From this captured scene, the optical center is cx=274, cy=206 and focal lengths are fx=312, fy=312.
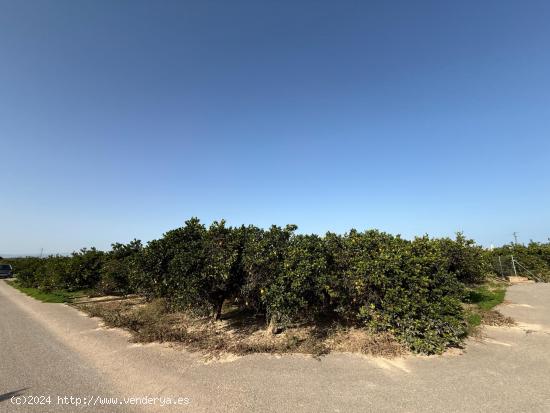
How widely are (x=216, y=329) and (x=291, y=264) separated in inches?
128

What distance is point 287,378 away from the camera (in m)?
5.38

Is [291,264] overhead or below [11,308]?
overhead

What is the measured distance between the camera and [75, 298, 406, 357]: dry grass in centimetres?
674

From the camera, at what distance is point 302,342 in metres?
7.25

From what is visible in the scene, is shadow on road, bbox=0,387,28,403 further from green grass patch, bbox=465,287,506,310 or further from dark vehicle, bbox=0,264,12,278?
dark vehicle, bbox=0,264,12,278

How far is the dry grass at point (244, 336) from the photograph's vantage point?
6738mm

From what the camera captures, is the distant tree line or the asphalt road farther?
the distant tree line

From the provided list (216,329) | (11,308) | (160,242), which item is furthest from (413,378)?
(11,308)

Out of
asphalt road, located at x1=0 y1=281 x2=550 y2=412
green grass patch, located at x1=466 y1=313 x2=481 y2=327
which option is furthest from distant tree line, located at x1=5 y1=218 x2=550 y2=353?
green grass patch, located at x1=466 y1=313 x2=481 y2=327

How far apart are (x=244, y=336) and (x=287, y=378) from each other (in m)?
2.84

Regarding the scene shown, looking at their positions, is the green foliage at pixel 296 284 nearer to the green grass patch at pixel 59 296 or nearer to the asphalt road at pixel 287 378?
the asphalt road at pixel 287 378

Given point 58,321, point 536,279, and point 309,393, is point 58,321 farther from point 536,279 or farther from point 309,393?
point 536,279

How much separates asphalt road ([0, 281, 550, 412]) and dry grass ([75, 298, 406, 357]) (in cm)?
39

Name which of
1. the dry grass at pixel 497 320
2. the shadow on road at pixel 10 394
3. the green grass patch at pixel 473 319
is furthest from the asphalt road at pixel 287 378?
the dry grass at pixel 497 320
